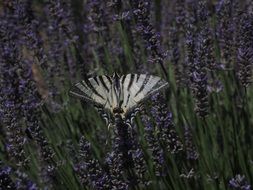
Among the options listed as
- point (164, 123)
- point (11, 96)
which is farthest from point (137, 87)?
point (11, 96)

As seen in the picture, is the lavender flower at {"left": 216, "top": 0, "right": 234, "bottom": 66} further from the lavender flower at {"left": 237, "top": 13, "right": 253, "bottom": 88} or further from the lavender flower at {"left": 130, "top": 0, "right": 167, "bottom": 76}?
the lavender flower at {"left": 130, "top": 0, "right": 167, "bottom": 76}

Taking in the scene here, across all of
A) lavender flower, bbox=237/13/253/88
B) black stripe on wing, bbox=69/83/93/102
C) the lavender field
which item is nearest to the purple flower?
the lavender field

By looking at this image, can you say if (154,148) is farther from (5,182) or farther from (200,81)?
(5,182)

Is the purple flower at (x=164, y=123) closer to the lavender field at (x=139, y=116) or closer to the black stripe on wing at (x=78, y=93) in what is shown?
the lavender field at (x=139, y=116)

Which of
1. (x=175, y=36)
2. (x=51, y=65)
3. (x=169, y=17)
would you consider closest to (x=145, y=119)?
(x=175, y=36)

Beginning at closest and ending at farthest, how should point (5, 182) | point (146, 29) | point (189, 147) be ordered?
point (5, 182) < point (146, 29) < point (189, 147)

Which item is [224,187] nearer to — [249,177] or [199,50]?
[249,177]
